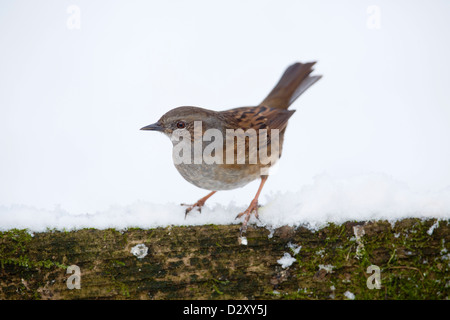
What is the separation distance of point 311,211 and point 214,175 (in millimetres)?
1168

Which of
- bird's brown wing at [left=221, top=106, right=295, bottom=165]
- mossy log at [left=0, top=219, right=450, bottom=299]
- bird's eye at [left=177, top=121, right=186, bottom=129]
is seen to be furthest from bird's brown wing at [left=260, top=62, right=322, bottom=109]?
mossy log at [left=0, top=219, right=450, bottom=299]

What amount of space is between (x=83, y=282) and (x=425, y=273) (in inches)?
55.7

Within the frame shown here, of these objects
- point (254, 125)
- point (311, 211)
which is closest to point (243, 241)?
point (311, 211)

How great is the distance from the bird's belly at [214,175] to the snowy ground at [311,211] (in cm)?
89

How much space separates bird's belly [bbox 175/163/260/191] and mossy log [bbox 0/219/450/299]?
3.69 ft

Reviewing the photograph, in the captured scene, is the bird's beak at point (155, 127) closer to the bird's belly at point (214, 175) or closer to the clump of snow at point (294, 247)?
the bird's belly at point (214, 175)

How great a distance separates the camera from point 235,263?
5.42ft

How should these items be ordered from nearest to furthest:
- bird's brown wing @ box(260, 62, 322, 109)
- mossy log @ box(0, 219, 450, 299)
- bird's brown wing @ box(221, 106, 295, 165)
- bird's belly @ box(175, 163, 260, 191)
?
mossy log @ box(0, 219, 450, 299)
bird's belly @ box(175, 163, 260, 191)
bird's brown wing @ box(221, 106, 295, 165)
bird's brown wing @ box(260, 62, 322, 109)

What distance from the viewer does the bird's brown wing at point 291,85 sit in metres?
3.89

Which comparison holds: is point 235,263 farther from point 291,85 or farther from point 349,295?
point 291,85

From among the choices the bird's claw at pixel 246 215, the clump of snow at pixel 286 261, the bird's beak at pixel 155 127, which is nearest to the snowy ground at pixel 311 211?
the bird's claw at pixel 246 215

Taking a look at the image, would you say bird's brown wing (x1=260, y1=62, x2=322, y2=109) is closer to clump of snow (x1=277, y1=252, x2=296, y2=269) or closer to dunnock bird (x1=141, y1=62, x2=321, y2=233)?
dunnock bird (x1=141, y1=62, x2=321, y2=233)

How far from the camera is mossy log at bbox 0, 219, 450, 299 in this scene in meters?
1.60
